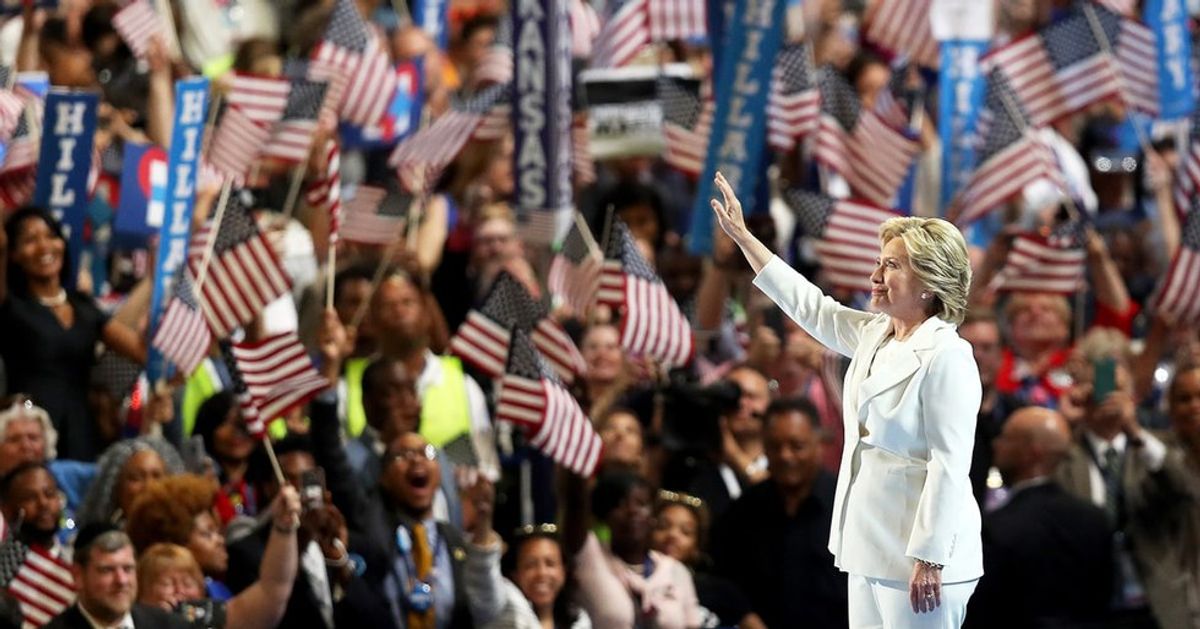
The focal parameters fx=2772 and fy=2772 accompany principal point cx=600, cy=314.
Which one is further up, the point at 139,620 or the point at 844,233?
the point at 844,233

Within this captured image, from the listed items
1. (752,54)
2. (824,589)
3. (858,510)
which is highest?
(752,54)

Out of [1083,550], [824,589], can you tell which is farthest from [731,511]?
[1083,550]

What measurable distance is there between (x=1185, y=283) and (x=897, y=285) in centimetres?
679

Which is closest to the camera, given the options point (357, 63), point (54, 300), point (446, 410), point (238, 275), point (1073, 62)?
point (54, 300)

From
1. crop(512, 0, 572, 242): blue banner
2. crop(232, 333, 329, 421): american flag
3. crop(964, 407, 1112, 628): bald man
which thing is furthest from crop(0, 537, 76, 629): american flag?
crop(964, 407, 1112, 628): bald man

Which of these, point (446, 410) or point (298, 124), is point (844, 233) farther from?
point (298, 124)

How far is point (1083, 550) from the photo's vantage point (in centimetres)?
1165

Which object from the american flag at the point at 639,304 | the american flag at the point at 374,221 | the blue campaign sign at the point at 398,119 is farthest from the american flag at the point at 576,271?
the blue campaign sign at the point at 398,119

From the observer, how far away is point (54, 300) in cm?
1124

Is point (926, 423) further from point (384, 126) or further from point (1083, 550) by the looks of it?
point (384, 126)

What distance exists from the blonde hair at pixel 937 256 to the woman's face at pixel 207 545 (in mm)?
3575

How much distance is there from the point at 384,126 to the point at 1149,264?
169 inches

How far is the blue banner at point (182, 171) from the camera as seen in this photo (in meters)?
11.6

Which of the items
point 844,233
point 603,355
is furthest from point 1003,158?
point 603,355
